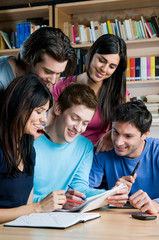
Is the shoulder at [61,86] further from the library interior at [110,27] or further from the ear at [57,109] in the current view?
the library interior at [110,27]

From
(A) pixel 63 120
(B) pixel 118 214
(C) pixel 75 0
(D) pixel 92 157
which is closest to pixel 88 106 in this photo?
(A) pixel 63 120

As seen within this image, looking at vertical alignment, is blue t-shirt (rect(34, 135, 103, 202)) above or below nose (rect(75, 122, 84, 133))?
below

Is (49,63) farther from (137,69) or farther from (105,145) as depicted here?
(137,69)

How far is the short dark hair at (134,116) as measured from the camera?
82.4 inches

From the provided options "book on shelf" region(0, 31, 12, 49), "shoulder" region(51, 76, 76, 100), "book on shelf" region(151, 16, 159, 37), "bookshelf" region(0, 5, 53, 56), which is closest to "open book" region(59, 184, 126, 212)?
"shoulder" region(51, 76, 76, 100)

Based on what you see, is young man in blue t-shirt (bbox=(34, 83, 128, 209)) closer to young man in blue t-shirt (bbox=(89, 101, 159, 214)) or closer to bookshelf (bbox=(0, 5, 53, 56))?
young man in blue t-shirt (bbox=(89, 101, 159, 214))

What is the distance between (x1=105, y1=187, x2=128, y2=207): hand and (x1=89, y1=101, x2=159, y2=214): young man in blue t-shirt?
16.0 inches

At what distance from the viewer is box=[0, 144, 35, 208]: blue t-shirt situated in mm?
1484

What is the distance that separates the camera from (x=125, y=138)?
81.7 inches

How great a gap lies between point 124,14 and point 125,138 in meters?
2.34

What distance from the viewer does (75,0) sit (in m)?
3.93

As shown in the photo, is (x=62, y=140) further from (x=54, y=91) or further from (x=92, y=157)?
(x=54, y=91)

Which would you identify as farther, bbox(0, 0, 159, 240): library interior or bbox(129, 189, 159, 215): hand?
bbox(0, 0, 159, 240): library interior

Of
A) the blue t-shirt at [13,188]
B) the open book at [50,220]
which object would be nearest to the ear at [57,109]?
Result: the blue t-shirt at [13,188]
